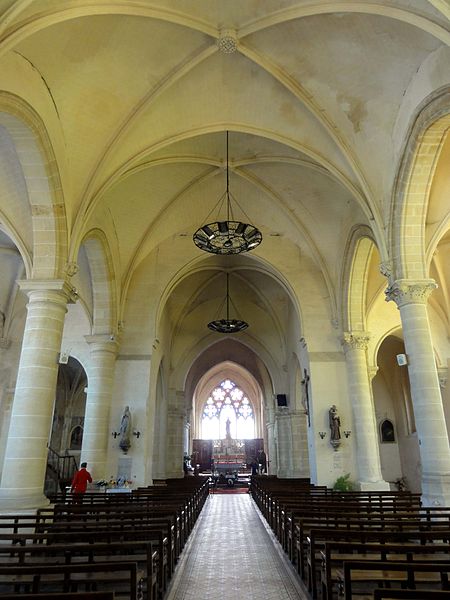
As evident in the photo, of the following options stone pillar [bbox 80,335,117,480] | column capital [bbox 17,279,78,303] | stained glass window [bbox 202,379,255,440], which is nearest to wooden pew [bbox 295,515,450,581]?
column capital [bbox 17,279,78,303]

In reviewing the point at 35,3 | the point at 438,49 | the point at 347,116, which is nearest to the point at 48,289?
the point at 35,3

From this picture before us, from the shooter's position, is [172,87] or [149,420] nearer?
[172,87]

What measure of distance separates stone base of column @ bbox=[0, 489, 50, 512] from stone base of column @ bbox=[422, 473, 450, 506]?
744cm

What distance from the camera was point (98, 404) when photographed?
1441 centimetres

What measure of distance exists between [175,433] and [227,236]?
1413 cm

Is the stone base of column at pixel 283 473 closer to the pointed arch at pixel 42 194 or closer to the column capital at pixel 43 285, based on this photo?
the column capital at pixel 43 285

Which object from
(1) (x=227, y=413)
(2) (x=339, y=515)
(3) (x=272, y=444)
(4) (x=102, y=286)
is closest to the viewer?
(2) (x=339, y=515)

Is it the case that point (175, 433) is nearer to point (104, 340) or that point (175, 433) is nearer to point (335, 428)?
point (104, 340)

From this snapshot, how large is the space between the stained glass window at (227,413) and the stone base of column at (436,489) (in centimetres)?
3211

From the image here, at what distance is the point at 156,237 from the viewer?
627 inches

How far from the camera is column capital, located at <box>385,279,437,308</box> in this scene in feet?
32.2

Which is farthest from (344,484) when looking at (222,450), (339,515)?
(222,450)

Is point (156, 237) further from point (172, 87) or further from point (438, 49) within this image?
point (438, 49)

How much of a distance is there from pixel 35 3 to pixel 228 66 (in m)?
4.71
